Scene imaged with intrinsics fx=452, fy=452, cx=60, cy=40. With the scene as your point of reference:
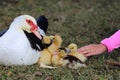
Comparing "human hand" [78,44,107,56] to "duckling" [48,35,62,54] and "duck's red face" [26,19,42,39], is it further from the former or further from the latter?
"duck's red face" [26,19,42,39]

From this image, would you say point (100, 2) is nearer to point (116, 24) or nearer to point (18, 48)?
point (116, 24)

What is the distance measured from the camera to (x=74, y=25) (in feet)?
20.1

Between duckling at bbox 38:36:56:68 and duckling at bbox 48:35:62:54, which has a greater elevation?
duckling at bbox 48:35:62:54

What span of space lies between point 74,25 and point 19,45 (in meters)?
2.12

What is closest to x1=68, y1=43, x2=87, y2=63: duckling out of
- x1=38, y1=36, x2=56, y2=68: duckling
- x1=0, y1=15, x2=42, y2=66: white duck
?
x1=38, y1=36, x2=56, y2=68: duckling

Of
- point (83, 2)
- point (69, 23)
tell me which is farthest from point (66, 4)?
point (69, 23)

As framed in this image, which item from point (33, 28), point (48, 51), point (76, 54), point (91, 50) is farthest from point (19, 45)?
point (91, 50)

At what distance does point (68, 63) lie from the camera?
14.3ft

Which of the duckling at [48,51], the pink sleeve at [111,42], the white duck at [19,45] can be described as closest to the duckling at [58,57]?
the duckling at [48,51]

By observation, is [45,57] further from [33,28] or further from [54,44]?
[33,28]

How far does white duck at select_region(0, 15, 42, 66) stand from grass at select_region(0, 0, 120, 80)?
0.12 m

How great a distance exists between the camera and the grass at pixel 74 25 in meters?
4.22

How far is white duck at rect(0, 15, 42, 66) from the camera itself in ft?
13.3

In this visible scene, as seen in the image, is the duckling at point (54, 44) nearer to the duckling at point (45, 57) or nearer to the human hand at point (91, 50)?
the duckling at point (45, 57)
